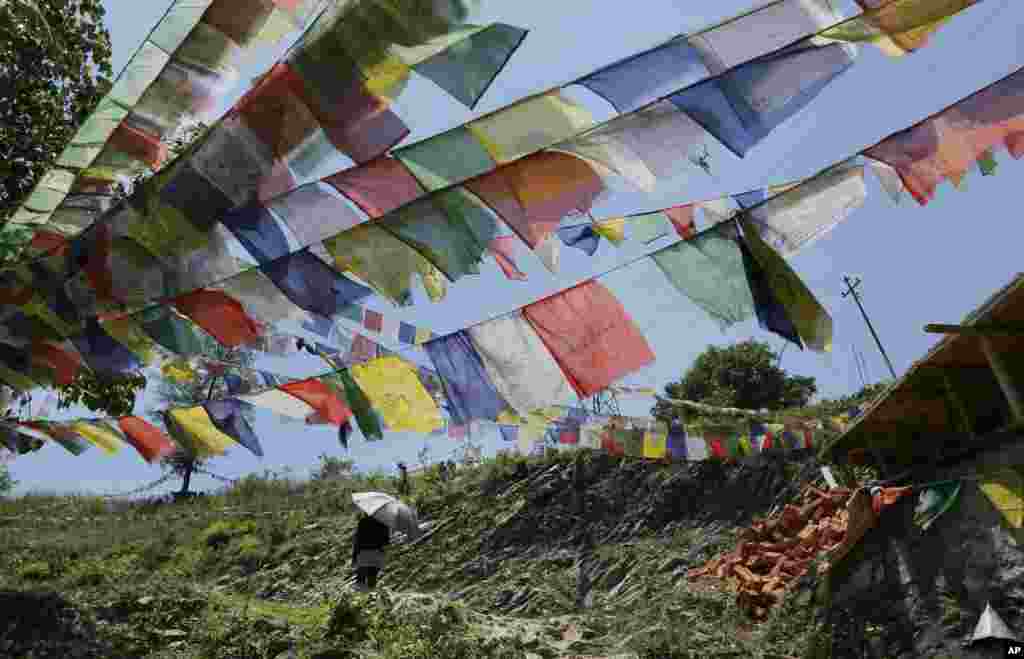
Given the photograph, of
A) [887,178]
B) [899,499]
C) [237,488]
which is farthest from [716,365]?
[887,178]

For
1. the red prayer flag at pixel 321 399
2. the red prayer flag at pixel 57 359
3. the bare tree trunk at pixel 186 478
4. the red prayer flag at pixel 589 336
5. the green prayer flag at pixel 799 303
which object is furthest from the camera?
the bare tree trunk at pixel 186 478

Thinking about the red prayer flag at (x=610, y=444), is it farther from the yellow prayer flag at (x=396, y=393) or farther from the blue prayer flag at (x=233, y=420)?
the blue prayer flag at (x=233, y=420)

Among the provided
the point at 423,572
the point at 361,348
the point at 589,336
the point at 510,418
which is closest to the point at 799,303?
the point at 589,336

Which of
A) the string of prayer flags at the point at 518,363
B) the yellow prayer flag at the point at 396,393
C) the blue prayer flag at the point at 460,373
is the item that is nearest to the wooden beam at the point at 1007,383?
the string of prayer flags at the point at 518,363

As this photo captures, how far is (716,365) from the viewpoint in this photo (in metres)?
31.3

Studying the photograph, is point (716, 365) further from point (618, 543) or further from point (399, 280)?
point (399, 280)

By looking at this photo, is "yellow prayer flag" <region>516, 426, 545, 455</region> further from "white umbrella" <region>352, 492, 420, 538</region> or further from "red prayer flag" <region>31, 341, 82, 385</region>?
"red prayer flag" <region>31, 341, 82, 385</region>

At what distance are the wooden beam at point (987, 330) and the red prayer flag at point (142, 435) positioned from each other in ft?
24.5

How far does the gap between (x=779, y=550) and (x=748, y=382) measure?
19.8 m

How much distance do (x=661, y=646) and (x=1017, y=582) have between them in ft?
10.6

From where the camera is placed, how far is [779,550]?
11359mm

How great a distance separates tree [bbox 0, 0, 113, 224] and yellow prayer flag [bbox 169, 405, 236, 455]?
181 inches

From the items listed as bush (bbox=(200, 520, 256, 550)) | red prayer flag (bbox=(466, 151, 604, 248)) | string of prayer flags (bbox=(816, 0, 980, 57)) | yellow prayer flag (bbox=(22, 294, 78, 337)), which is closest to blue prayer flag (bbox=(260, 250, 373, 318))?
red prayer flag (bbox=(466, 151, 604, 248))

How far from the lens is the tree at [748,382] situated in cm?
2988
